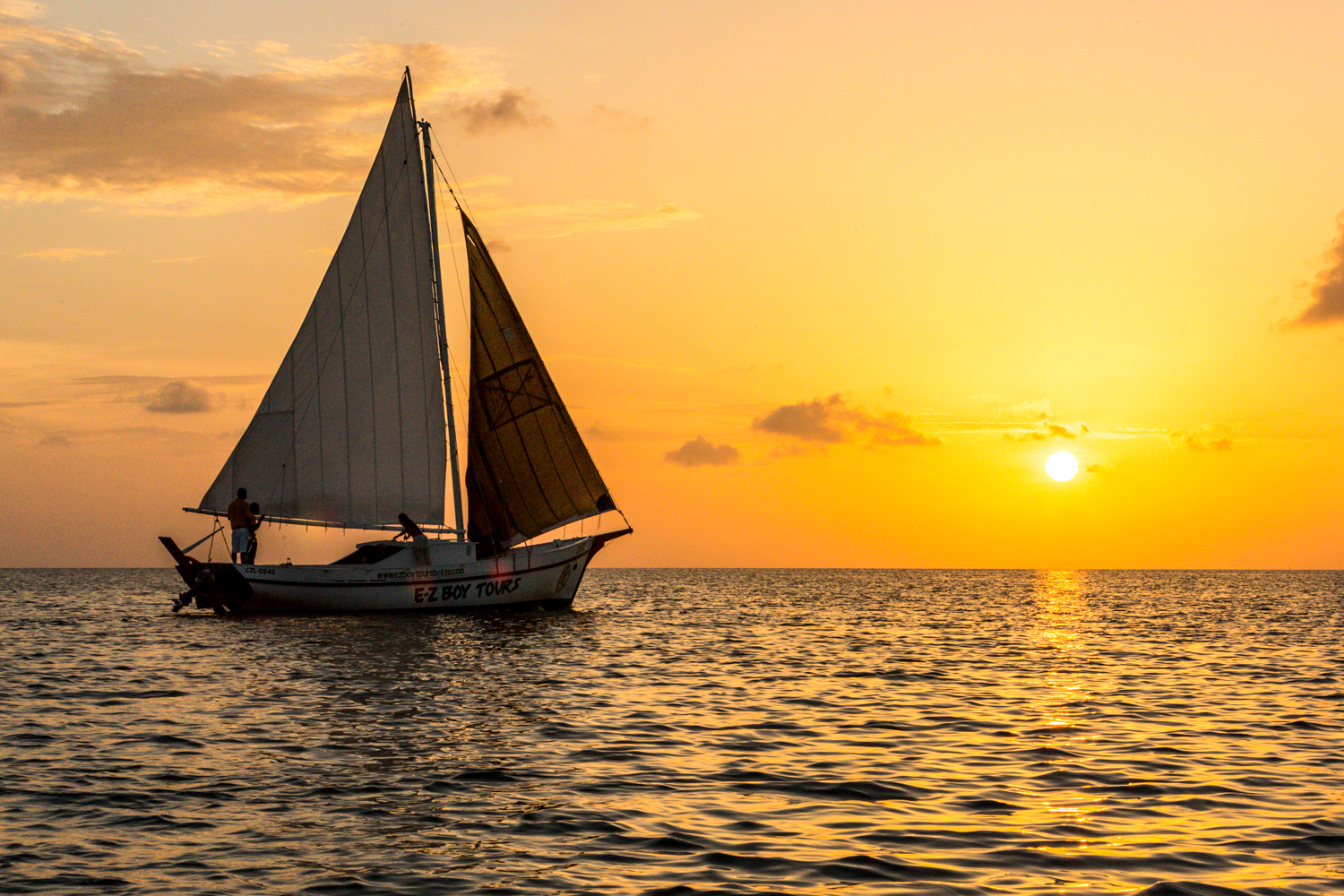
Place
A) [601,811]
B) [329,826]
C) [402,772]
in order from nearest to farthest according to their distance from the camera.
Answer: [329,826], [601,811], [402,772]

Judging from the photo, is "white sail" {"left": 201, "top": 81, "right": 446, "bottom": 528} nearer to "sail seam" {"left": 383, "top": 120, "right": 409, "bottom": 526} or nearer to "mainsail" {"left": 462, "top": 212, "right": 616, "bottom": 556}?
"sail seam" {"left": 383, "top": 120, "right": 409, "bottom": 526}

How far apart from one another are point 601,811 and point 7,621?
4203 centimetres

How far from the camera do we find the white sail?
4200cm

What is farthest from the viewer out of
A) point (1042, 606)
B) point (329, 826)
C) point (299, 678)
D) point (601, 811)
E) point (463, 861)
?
point (1042, 606)

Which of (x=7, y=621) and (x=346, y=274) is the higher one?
(x=346, y=274)

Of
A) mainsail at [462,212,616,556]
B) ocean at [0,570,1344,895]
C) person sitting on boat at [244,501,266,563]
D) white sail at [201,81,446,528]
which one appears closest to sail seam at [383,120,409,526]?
white sail at [201,81,446,528]

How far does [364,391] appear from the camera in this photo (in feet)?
138

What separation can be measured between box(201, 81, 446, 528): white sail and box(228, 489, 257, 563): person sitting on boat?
27.6 inches

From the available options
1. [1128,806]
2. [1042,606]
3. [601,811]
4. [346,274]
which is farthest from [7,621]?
[1042,606]

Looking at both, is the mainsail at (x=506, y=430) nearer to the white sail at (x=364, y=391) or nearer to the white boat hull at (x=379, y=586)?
the white boat hull at (x=379, y=586)

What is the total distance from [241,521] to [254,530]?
593 mm

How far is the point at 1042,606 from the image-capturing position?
72.7 meters

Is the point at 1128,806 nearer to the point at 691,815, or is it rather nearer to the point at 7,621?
the point at 691,815

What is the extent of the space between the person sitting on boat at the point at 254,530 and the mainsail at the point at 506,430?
7.00 m
